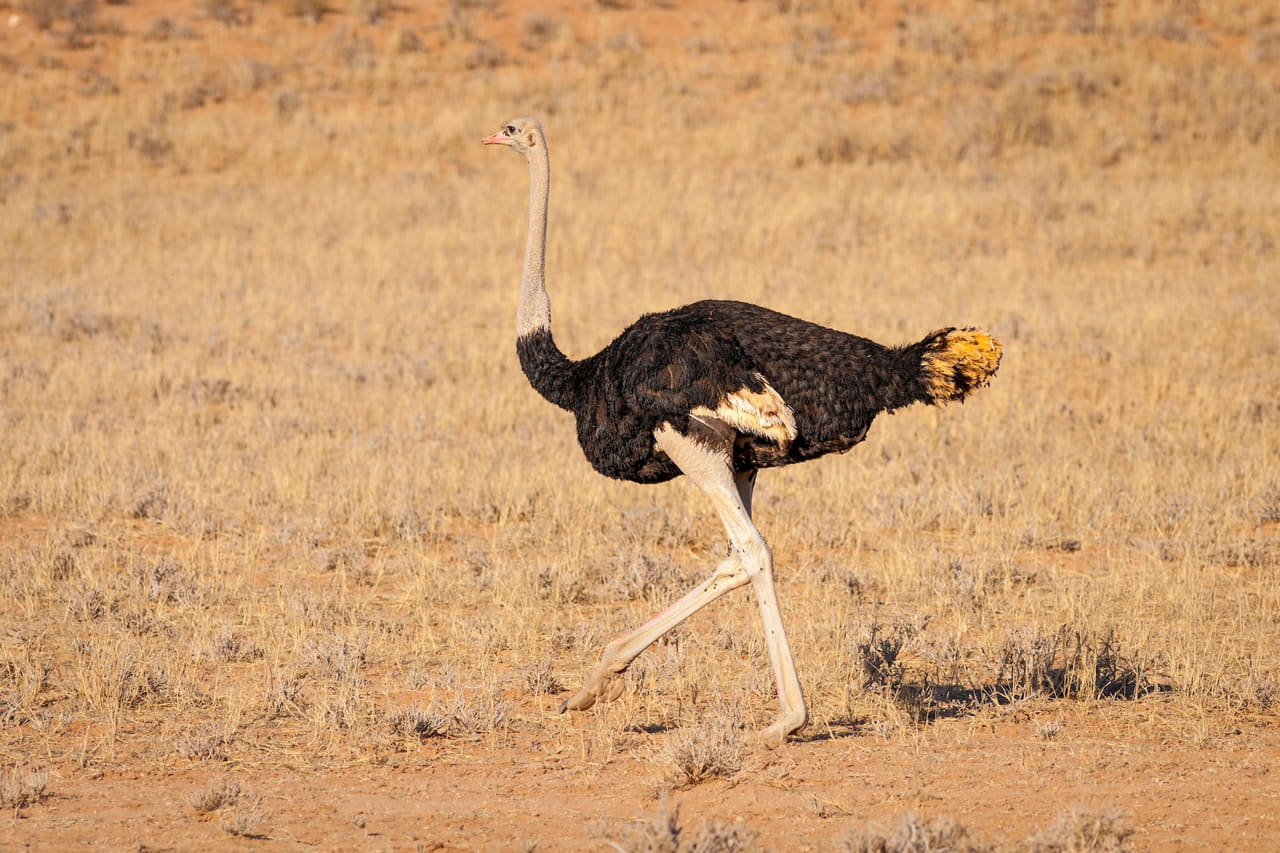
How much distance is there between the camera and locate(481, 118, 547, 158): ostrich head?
6371 millimetres

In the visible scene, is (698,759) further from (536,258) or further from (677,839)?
(536,258)

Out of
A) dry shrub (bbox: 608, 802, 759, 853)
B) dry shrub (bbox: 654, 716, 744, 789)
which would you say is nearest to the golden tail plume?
dry shrub (bbox: 654, 716, 744, 789)

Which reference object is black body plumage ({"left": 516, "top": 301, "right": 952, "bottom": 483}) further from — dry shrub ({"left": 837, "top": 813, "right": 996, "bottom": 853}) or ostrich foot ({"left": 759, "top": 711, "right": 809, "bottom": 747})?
dry shrub ({"left": 837, "top": 813, "right": 996, "bottom": 853})

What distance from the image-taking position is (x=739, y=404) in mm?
5336

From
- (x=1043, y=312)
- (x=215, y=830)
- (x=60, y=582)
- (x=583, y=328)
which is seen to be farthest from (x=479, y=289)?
(x=215, y=830)

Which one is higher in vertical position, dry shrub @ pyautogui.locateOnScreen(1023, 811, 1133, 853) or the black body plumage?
the black body plumage

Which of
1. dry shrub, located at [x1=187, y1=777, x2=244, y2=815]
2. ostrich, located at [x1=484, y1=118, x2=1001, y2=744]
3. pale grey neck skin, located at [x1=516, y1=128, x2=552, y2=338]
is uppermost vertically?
pale grey neck skin, located at [x1=516, y1=128, x2=552, y2=338]

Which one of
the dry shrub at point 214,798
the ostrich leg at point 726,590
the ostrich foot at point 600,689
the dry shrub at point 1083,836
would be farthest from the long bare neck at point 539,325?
the dry shrub at point 1083,836

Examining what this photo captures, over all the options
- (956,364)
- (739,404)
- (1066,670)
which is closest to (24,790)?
(739,404)

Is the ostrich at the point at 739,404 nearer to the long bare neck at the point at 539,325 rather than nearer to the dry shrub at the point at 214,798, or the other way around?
the long bare neck at the point at 539,325

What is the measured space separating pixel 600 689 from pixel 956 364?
1.76 meters

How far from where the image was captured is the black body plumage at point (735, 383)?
17.6 feet

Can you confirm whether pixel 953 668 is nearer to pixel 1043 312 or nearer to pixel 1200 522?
pixel 1200 522

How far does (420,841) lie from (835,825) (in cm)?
126
